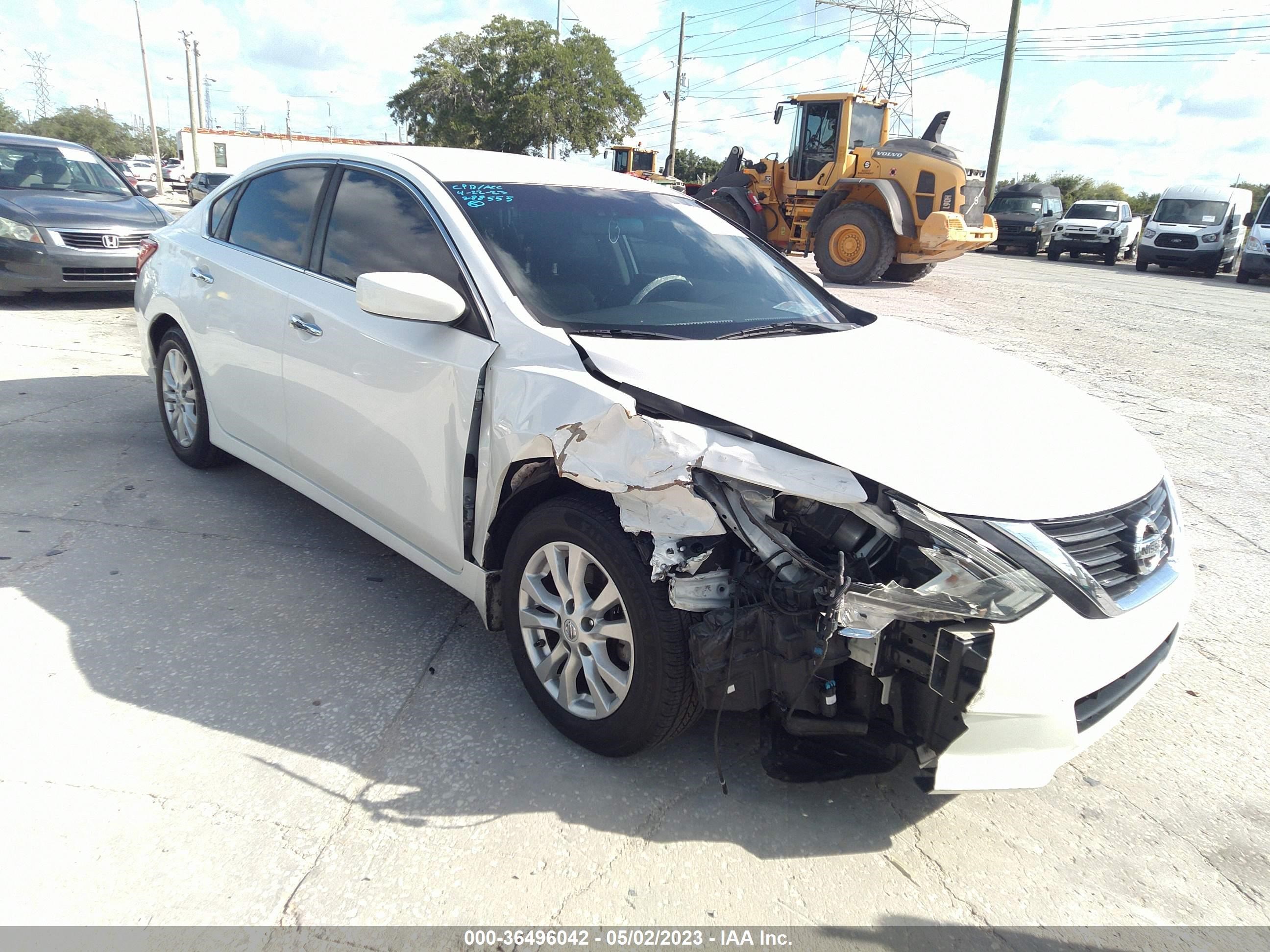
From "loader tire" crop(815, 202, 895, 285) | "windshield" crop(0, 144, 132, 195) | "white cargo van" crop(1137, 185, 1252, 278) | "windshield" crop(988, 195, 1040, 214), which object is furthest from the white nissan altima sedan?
"windshield" crop(988, 195, 1040, 214)

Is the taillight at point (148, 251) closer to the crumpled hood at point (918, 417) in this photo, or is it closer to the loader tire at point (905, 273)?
the crumpled hood at point (918, 417)

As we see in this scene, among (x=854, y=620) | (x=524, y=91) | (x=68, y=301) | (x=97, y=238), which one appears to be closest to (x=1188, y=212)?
(x=97, y=238)

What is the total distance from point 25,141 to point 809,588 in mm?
11255

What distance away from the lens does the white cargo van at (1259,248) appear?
19.7 meters

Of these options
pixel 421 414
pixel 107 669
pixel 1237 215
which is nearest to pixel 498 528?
pixel 421 414

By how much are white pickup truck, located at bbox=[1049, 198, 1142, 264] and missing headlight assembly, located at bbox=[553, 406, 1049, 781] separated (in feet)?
89.4

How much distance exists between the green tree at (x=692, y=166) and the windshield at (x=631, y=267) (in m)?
56.0

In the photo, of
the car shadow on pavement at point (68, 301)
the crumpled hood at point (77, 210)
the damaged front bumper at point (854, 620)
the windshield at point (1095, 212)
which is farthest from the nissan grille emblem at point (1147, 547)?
the windshield at point (1095, 212)

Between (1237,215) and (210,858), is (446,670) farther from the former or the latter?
(1237,215)

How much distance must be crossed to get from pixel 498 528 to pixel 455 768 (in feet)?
2.38

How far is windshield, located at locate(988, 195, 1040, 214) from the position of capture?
90.6 ft

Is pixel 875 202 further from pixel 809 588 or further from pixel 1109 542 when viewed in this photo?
pixel 809 588

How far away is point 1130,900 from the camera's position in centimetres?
219

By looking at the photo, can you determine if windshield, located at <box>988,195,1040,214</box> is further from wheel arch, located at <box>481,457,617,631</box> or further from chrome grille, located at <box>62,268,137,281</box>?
wheel arch, located at <box>481,457,617,631</box>
